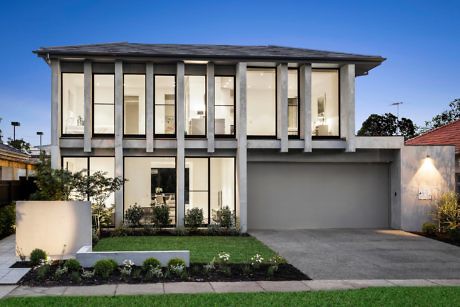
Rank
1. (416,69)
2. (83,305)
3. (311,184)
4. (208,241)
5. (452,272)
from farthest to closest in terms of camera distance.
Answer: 1. (416,69)
2. (311,184)
3. (208,241)
4. (452,272)
5. (83,305)

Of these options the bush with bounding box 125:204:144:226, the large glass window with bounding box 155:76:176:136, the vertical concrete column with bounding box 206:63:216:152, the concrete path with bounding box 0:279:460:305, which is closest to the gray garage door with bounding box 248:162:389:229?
the vertical concrete column with bounding box 206:63:216:152

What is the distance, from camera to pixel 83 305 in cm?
877

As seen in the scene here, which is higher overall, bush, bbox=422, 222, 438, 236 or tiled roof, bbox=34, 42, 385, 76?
tiled roof, bbox=34, 42, 385, 76

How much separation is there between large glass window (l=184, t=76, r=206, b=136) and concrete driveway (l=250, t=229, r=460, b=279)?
15.2ft

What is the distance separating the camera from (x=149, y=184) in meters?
20.4

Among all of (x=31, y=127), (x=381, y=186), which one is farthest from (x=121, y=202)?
(x=31, y=127)

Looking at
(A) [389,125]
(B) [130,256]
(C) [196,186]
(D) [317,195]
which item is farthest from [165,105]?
(A) [389,125]

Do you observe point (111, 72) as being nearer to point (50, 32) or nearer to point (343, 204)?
point (343, 204)

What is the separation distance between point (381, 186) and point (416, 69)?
16722mm

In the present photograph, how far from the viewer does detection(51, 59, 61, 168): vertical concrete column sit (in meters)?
19.6

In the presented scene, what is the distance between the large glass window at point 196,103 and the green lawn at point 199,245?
4.48 m

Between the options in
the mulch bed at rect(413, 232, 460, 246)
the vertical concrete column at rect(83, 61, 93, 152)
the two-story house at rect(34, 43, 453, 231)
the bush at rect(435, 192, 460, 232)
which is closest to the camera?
the mulch bed at rect(413, 232, 460, 246)

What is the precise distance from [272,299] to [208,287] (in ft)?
5.12

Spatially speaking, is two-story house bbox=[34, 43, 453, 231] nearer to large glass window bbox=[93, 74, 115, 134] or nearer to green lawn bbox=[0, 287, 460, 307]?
large glass window bbox=[93, 74, 115, 134]
